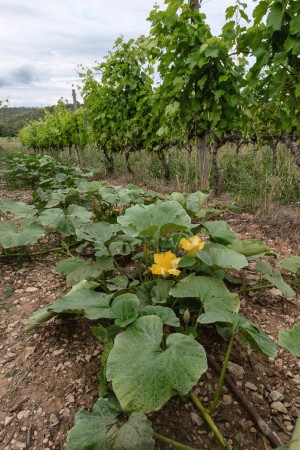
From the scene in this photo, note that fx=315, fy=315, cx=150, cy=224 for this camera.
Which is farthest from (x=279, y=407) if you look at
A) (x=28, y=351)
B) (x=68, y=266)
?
(x=68, y=266)

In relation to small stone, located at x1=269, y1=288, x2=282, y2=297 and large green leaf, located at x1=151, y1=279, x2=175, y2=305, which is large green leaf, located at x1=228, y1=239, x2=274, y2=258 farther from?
large green leaf, located at x1=151, y1=279, x2=175, y2=305

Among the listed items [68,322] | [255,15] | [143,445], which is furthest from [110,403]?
[255,15]

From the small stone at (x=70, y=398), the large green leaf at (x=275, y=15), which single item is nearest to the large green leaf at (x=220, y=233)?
the small stone at (x=70, y=398)

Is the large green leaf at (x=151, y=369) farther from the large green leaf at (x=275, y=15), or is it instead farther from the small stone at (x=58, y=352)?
the large green leaf at (x=275, y=15)

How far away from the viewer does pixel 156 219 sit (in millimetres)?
1509

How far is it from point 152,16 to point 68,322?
3.59 metres

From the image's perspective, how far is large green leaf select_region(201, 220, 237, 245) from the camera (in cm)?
171

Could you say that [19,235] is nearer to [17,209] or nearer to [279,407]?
[17,209]

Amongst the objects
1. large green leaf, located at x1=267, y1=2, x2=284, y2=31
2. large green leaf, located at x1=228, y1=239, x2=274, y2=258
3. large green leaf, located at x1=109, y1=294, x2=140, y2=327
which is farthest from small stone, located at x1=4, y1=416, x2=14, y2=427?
large green leaf, located at x1=267, y1=2, x2=284, y2=31

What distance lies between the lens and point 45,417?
1156 millimetres

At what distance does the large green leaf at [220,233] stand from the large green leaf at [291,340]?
81cm

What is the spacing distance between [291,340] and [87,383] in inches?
32.1

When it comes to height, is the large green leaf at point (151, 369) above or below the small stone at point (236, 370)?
above

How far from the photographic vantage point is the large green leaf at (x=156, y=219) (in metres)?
1.43
